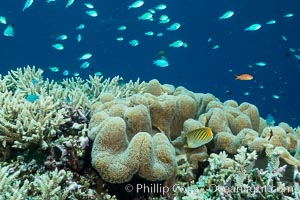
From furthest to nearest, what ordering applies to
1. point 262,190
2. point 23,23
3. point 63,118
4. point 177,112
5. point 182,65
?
1. point 182,65
2. point 23,23
3. point 177,112
4. point 63,118
5. point 262,190

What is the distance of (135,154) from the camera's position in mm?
3361

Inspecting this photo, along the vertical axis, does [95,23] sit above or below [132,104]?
below

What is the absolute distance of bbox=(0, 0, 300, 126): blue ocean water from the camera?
175ft

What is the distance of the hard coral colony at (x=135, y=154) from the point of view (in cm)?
320

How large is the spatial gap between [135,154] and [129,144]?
174 mm

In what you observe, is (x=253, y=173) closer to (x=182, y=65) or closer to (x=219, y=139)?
(x=219, y=139)

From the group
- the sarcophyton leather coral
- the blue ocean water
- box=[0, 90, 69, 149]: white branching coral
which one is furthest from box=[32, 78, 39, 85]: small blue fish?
the blue ocean water

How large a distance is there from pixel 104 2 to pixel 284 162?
2340 inches

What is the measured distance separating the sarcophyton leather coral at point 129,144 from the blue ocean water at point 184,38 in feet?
163

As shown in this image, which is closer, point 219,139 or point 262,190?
point 262,190

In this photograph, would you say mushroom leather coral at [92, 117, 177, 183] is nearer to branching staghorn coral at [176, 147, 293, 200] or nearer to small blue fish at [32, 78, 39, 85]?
branching staghorn coral at [176, 147, 293, 200]

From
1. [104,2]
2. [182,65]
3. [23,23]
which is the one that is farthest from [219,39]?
[23,23]

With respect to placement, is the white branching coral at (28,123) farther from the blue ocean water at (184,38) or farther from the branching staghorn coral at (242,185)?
the blue ocean water at (184,38)

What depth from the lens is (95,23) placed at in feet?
192
